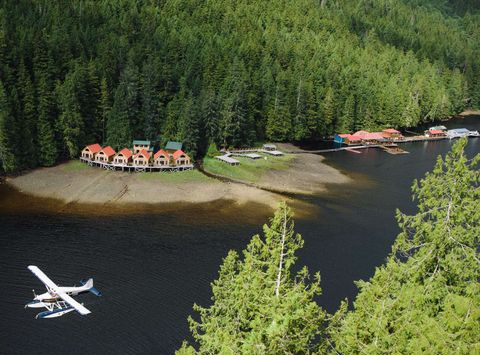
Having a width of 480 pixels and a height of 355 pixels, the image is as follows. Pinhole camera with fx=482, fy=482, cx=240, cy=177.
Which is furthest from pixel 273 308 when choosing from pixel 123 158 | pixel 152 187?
pixel 123 158

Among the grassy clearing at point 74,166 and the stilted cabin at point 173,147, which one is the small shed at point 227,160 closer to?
the stilted cabin at point 173,147

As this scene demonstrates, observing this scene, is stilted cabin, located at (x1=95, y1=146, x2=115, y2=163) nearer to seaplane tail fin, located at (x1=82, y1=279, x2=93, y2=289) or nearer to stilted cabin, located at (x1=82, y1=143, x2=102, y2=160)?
stilted cabin, located at (x1=82, y1=143, x2=102, y2=160)

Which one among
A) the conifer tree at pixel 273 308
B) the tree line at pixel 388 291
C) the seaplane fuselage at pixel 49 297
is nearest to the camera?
the tree line at pixel 388 291

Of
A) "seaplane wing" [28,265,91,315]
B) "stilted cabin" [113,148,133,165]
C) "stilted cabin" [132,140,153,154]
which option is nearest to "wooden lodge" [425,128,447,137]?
"stilted cabin" [132,140,153,154]

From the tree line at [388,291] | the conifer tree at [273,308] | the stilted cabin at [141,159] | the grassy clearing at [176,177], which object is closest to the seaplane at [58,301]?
the conifer tree at [273,308]

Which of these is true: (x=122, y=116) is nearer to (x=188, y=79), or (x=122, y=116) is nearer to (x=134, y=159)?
(x=134, y=159)

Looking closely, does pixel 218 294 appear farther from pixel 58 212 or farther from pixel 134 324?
pixel 58 212
